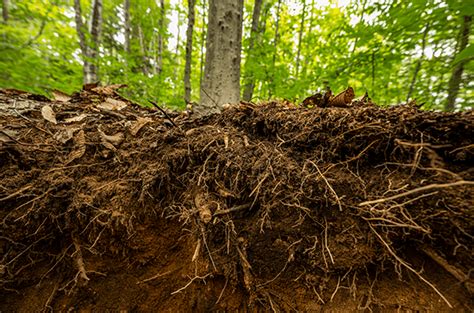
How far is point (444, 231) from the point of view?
2.63 feet

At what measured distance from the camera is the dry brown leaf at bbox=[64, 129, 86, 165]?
47.7 inches

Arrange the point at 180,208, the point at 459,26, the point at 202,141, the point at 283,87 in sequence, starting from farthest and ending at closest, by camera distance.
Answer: the point at 283,87 < the point at 459,26 < the point at 202,141 < the point at 180,208

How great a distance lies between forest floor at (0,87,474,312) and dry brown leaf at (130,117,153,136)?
0.38 feet

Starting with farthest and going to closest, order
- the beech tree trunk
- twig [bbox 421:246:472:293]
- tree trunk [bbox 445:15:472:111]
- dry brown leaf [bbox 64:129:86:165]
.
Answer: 1. the beech tree trunk
2. tree trunk [bbox 445:15:472:111]
3. dry brown leaf [bbox 64:129:86:165]
4. twig [bbox 421:246:472:293]

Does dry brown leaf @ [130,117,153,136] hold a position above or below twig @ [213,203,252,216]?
above

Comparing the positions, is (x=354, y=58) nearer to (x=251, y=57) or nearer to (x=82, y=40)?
(x=251, y=57)

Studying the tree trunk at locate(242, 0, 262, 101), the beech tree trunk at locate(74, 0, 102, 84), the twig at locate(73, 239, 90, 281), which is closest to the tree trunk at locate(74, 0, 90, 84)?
the beech tree trunk at locate(74, 0, 102, 84)

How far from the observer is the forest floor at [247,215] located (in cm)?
84

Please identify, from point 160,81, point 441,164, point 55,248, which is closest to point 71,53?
point 160,81

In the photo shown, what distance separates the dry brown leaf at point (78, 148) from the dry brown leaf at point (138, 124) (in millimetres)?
297

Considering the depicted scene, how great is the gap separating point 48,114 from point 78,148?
0.55 meters

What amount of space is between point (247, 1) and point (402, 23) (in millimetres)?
9486

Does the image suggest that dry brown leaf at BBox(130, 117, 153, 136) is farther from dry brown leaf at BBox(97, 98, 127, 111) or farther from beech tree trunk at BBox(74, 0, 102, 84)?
beech tree trunk at BBox(74, 0, 102, 84)

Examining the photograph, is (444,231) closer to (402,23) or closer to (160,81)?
(402,23)
